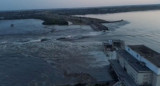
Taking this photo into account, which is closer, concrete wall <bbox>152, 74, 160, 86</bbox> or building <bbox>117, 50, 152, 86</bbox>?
concrete wall <bbox>152, 74, 160, 86</bbox>

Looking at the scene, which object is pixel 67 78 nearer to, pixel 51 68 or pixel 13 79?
pixel 51 68

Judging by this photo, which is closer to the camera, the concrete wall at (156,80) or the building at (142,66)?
the concrete wall at (156,80)

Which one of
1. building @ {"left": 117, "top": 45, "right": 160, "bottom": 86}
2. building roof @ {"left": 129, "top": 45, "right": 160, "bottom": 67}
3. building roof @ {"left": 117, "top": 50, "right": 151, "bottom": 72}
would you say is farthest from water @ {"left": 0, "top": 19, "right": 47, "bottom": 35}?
building @ {"left": 117, "top": 45, "right": 160, "bottom": 86}

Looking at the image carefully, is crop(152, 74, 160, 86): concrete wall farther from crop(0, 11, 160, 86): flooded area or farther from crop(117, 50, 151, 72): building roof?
crop(0, 11, 160, 86): flooded area

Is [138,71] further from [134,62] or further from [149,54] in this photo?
[149,54]

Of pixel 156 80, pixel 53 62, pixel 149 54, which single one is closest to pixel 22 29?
pixel 53 62

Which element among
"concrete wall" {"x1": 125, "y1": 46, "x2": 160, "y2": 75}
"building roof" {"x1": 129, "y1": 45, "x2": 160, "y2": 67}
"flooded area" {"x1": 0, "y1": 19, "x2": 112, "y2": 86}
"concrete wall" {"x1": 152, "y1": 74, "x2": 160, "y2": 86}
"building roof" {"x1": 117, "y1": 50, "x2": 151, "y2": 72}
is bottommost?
"flooded area" {"x1": 0, "y1": 19, "x2": 112, "y2": 86}

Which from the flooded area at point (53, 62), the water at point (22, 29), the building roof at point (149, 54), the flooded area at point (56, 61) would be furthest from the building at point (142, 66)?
the water at point (22, 29)

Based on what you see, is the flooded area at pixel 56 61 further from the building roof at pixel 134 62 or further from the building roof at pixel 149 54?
the building roof at pixel 149 54
